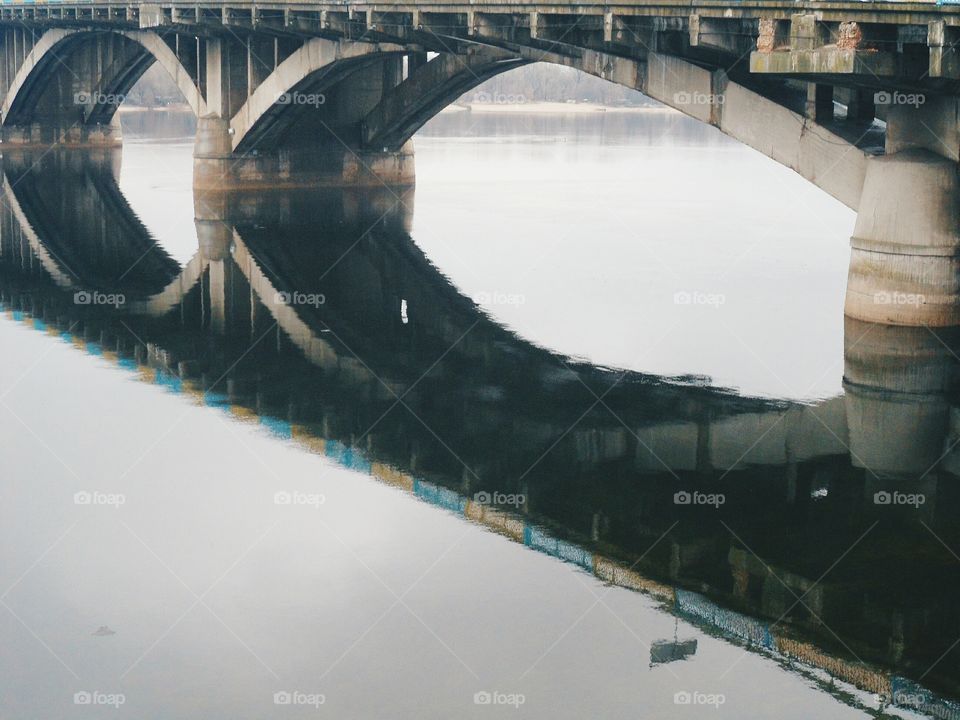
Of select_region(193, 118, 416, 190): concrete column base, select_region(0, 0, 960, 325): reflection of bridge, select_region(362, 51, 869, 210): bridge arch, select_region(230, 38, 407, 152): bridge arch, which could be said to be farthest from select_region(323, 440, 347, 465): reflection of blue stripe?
select_region(193, 118, 416, 190): concrete column base

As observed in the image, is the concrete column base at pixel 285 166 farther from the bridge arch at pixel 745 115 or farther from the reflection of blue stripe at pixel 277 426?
the reflection of blue stripe at pixel 277 426

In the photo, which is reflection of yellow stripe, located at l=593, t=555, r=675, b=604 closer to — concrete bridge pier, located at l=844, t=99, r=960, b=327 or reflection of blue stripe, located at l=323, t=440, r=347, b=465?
reflection of blue stripe, located at l=323, t=440, r=347, b=465

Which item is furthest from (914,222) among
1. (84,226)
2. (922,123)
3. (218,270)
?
(84,226)

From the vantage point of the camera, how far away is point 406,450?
21344 mm

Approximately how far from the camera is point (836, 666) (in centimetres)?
1412

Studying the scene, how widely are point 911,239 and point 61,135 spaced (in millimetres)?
61760

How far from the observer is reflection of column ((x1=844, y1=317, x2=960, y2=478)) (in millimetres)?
21625

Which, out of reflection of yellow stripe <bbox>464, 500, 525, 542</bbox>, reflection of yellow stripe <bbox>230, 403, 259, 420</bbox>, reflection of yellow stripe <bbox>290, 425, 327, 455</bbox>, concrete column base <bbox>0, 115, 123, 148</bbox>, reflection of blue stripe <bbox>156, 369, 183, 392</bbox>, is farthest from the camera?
concrete column base <bbox>0, 115, 123, 148</bbox>

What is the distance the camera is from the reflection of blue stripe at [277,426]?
22391mm

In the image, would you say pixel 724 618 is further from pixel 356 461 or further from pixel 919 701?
pixel 356 461

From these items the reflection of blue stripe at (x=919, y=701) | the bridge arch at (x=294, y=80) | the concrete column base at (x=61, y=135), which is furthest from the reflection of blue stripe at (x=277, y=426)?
the concrete column base at (x=61, y=135)

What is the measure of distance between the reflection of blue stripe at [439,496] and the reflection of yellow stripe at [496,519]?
0.39 ft

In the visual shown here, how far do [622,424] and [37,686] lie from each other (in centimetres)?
1117

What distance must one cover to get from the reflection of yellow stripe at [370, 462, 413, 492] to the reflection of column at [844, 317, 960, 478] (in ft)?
20.6
